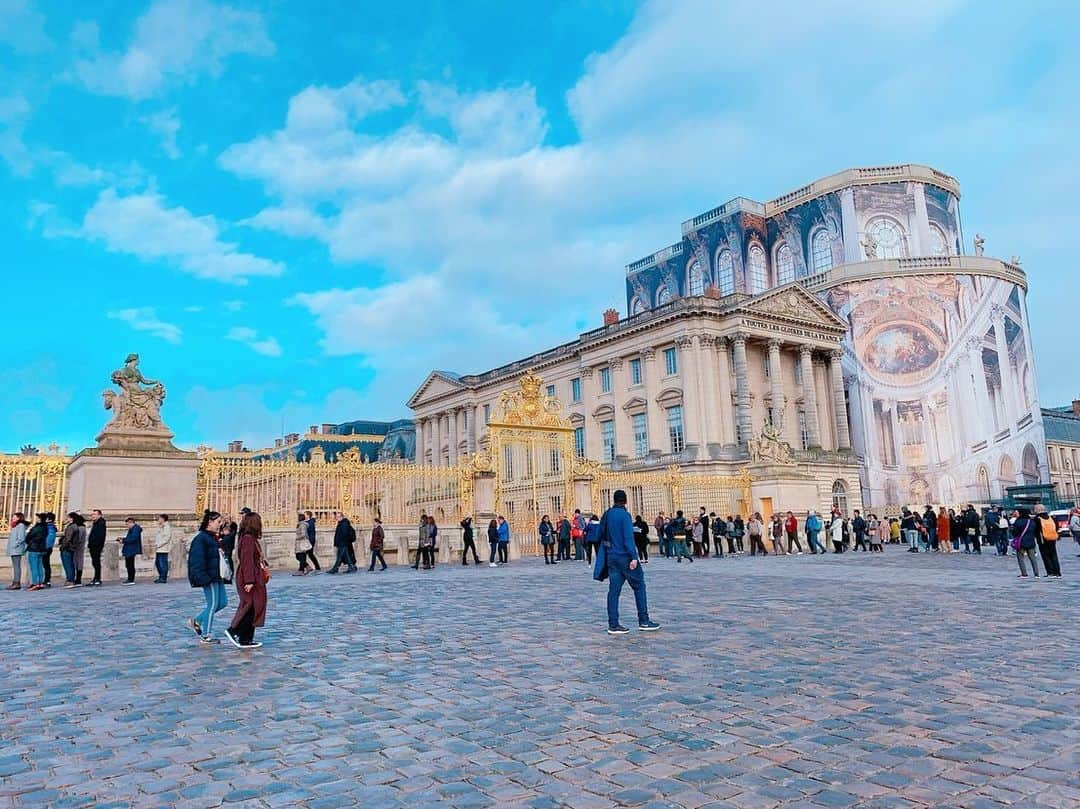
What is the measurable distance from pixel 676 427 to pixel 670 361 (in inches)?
163

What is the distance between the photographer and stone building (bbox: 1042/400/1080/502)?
214ft

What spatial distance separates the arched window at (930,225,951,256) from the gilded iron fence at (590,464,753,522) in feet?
105

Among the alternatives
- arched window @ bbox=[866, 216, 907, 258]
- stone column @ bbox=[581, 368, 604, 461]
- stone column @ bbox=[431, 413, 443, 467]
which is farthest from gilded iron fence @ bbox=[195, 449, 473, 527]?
stone column @ bbox=[431, 413, 443, 467]

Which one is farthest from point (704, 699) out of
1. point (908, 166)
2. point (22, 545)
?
point (908, 166)

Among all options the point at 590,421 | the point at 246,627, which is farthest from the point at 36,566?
the point at 590,421

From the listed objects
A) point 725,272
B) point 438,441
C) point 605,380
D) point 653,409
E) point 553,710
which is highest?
point 725,272

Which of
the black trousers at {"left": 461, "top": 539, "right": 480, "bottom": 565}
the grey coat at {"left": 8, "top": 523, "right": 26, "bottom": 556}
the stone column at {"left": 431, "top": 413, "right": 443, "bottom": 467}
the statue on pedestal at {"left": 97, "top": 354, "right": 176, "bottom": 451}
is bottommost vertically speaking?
the black trousers at {"left": 461, "top": 539, "right": 480, "bottom": 565}

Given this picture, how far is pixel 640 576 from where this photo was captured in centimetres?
861

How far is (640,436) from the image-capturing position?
2057 inches

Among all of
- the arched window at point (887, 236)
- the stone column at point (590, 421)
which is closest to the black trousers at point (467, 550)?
the stone column at point (590, 421)

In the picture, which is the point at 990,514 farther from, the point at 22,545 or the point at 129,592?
the point at 22,545

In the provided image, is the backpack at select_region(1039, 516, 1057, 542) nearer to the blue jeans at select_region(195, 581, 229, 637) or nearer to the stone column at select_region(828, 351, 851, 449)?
the blue jeans at select_region(195, 581, 229, 637)

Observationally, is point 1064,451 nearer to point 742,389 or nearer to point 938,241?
point 938,241

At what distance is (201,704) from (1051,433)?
76.9m
